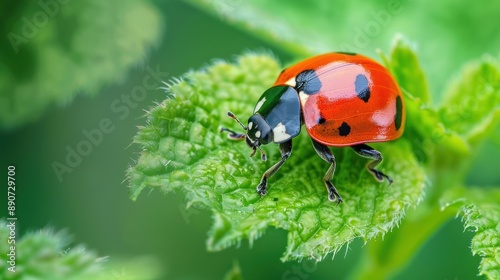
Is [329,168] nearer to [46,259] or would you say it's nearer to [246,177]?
[246,177]

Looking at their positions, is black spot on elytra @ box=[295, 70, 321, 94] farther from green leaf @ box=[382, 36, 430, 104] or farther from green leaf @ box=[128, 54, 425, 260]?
green leaf @ box=[382, 36, 430, 104]

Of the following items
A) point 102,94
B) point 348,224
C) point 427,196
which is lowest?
point 427,196

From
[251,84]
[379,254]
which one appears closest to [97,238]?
[251,84]

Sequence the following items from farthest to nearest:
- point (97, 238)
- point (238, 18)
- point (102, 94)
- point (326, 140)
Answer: point (102, 94) → point (97, 238) → point (238, 18) → point (326, 140)

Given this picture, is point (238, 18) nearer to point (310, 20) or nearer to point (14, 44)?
point (310, 20)

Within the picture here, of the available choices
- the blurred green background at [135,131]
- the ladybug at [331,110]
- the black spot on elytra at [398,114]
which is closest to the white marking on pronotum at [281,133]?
the ladybug at [331,110]

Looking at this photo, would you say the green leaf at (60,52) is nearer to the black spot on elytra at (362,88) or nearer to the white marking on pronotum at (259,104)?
the white marking on pronotum at (259,104)
